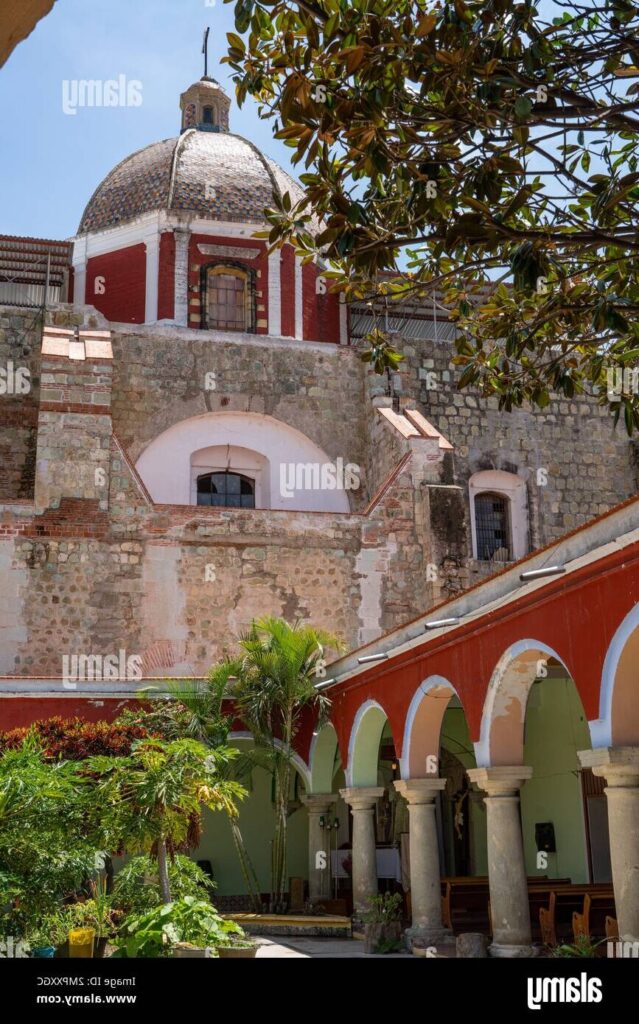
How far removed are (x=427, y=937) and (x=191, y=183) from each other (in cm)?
1704

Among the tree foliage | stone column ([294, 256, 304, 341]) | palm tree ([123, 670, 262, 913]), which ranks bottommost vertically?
palm tree ([123, 670, 262, 913])

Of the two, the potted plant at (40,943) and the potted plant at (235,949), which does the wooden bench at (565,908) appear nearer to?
the potted plant at (235,949)

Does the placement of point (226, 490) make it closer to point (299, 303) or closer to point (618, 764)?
point (299, 303)

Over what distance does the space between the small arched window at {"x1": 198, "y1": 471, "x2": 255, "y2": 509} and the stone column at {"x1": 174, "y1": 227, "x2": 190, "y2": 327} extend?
132 inches

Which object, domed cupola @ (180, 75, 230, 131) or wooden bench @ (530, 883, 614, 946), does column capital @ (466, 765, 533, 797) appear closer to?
wooden bench @ (530, 883, 614, 946)

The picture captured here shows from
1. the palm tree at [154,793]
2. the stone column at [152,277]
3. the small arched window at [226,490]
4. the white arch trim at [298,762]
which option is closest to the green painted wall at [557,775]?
the white arch trim at [298,762]

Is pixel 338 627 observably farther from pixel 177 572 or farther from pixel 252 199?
pixel 252 199

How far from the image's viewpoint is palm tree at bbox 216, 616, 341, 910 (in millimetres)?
15547

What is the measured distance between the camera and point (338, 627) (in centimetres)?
1870

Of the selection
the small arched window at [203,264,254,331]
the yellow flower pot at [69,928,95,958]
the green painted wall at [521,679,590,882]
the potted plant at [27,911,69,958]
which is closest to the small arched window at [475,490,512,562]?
the small arched window at [203,264,254,331]

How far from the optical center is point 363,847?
14508mm

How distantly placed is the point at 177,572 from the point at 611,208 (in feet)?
41.7
